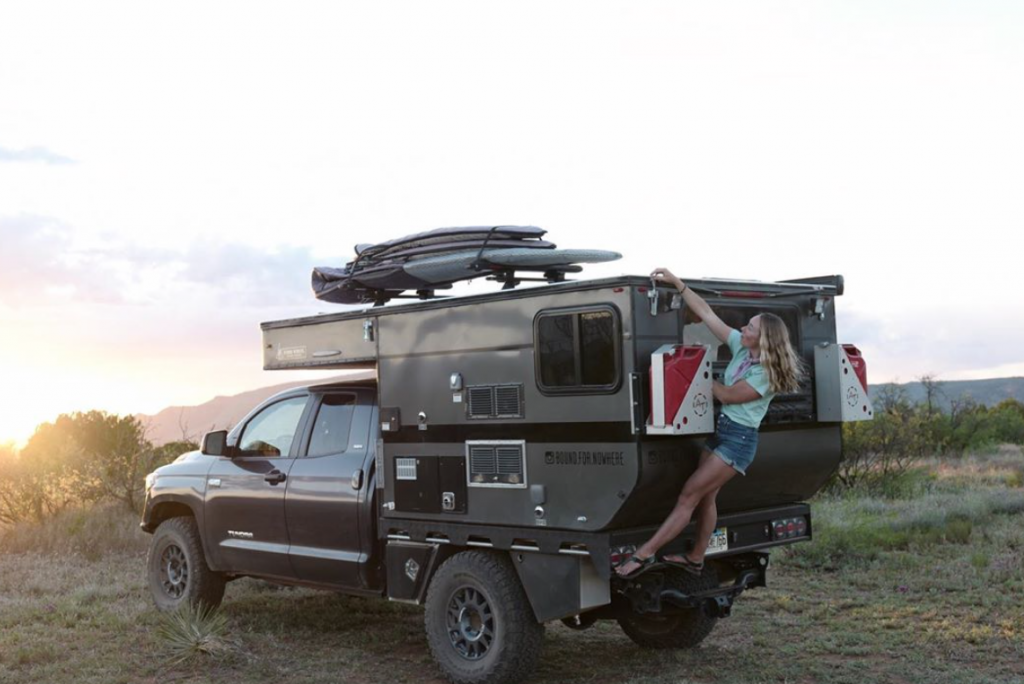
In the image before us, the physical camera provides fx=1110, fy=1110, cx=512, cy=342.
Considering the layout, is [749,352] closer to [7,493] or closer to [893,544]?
[893,544]

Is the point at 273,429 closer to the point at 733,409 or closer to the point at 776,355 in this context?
the point at 733,409

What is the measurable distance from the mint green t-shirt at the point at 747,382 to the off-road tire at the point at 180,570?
4.91 m

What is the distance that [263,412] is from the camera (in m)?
9.01

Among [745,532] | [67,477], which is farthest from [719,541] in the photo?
[67,477]

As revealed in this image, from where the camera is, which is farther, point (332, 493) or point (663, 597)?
point (332, 493)

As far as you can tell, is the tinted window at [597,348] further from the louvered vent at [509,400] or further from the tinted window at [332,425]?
the tinted window at [332,425]

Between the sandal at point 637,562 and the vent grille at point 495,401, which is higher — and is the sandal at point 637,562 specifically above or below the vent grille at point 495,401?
below

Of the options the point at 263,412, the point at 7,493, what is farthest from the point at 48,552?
the point at 263,412

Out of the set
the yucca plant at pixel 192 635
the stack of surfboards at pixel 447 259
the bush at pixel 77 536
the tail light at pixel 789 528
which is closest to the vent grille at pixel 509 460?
the stack of surfboards at pixel 447 259

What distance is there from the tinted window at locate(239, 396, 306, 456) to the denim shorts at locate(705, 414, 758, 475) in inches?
139

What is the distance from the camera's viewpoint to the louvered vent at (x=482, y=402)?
6973 mm

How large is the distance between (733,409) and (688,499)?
585mm

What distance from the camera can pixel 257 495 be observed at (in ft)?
28.6

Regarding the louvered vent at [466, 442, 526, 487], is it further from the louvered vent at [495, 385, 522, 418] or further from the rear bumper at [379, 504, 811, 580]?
the rear bumper at [379, 504, 811, 580]
